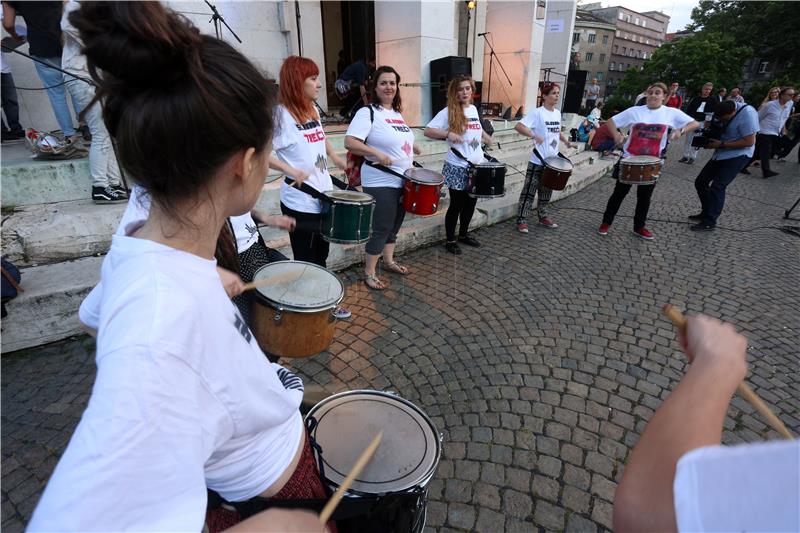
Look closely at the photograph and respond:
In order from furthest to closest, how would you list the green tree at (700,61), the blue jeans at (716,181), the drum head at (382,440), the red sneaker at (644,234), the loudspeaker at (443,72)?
the green tree at (700,61), the loudspeaker at (443,72), the blue jeans at (716,181), the red sneaker at (644,234), the drum head at (382,440)

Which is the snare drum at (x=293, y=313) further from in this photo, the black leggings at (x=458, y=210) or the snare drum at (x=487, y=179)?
the black leggings at (x=458, y=210)

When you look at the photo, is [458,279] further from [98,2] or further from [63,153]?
[63,153]

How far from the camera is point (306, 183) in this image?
3.13 m

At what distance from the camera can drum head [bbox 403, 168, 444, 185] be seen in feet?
12.9

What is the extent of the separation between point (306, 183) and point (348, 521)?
8.19ft

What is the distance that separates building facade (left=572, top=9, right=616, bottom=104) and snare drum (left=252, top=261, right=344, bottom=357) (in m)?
83.0

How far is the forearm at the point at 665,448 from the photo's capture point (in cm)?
71

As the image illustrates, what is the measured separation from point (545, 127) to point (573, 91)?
46.9ft

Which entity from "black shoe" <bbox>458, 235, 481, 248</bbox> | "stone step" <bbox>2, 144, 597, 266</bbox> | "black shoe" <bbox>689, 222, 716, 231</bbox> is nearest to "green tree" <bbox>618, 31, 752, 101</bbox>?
"black shoe" <bbox>689, 222, 716, 231</bbox>

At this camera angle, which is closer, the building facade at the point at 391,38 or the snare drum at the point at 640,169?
the snare drum at the point at 640,169

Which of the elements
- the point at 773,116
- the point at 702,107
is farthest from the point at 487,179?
the point at 773,116

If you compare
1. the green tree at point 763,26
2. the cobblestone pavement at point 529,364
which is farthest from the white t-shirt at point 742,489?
the green tree at point 763,26

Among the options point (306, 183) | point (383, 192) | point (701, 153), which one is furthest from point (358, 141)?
point (701, 153)

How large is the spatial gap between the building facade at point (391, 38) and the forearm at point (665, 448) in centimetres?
346
